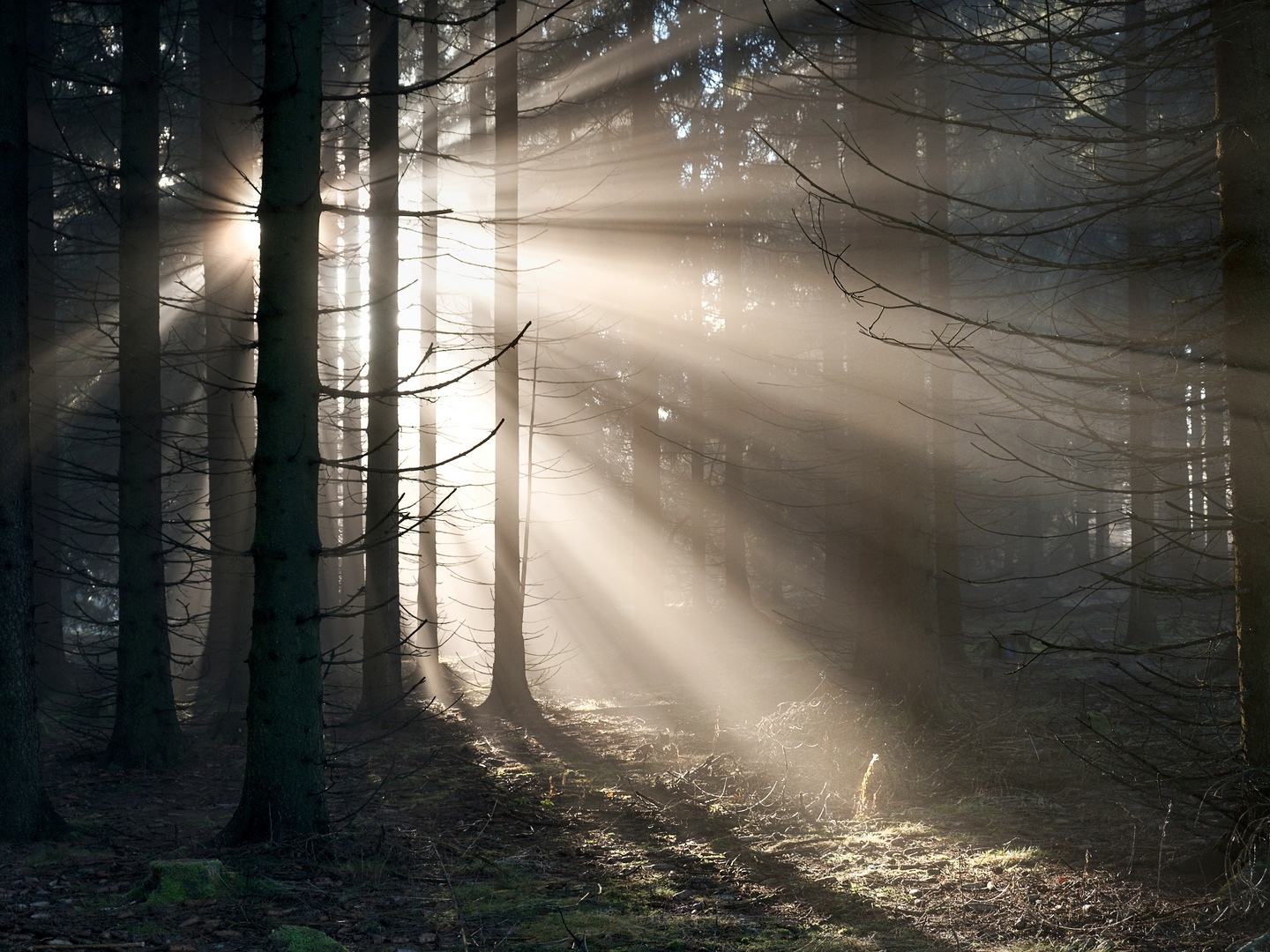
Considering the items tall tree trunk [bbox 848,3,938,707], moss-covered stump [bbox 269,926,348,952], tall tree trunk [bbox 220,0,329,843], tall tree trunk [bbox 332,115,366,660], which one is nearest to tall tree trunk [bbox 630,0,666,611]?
tall tree trunk [bbox 848,3,938,707]

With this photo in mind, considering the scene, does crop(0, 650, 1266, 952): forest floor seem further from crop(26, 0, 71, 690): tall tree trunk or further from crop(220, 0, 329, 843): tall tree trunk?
crop(26, 0, 71, 690): tall tree trunk

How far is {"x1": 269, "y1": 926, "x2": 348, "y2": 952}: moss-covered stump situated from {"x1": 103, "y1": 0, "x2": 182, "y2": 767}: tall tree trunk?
20.9ft

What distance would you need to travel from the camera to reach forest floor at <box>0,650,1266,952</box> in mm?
4797

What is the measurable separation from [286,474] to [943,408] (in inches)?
374

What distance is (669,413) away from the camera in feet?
67.1

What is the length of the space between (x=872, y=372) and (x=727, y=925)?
7102 mm

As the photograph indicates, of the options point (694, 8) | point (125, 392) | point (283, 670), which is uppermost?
point (694, 8)

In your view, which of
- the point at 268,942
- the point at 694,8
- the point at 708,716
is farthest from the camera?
the point at 694,8

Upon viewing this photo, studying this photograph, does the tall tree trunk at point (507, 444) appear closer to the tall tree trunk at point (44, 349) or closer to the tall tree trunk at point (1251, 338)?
the tall tree trunk at point (44, 349)

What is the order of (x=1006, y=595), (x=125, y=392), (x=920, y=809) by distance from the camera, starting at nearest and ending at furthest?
1. (x=920, y=809)
2. (x=125, y=392)
3. (x=1006, y=595)

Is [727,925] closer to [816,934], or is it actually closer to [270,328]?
[816,934]

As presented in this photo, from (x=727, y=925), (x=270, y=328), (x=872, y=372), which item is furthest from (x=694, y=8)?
(x=727, y=925)

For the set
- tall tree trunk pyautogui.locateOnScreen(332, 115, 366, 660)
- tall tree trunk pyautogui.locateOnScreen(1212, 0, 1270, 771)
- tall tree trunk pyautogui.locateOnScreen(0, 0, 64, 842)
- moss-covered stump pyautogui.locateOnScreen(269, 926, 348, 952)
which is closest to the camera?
moss-covered stump pyautogui.locateOnScreen(269, 926, 348, 952)

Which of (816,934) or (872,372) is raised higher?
(872,372)
